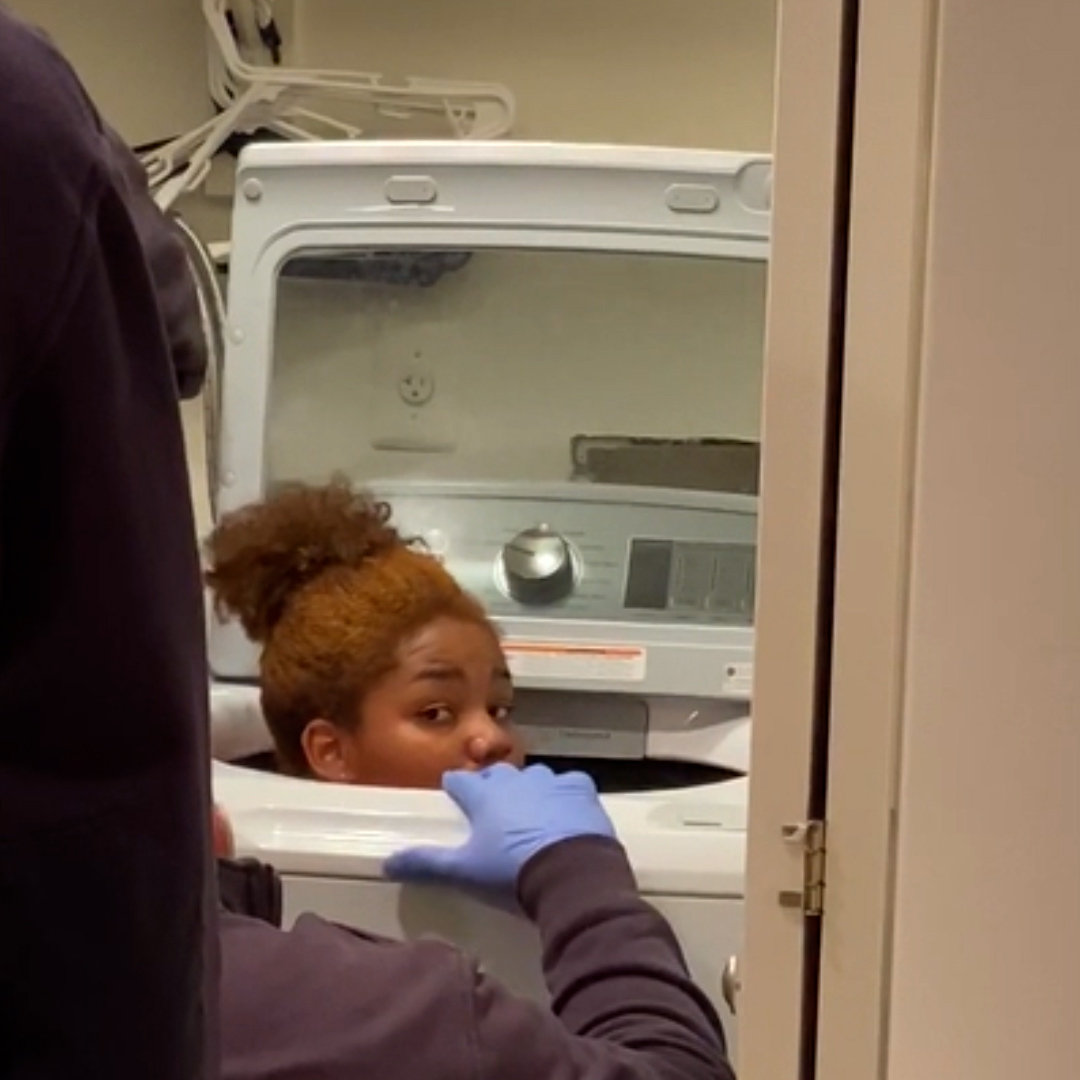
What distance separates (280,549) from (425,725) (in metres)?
0.19

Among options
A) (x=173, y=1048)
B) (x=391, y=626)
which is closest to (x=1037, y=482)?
(x=173, y=1048)

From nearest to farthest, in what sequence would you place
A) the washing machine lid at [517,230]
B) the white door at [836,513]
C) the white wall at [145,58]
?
the white door at [836,513]
the washing machine lid at [517,230]
the white wall at [145,58]

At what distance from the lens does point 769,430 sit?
797mm

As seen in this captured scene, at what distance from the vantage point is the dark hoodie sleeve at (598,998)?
950mm

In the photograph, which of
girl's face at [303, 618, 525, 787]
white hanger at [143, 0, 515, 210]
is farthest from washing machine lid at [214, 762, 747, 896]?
white hanger at [143, 0, 515, 210]

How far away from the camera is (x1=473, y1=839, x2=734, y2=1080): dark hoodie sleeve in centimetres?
95

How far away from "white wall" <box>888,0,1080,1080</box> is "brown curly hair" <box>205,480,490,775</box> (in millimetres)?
891

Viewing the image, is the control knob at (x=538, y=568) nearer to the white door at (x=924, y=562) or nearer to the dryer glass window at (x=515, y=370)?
the dryer glass window at (x=515, y=370)

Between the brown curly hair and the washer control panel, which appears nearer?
the brown curly hair

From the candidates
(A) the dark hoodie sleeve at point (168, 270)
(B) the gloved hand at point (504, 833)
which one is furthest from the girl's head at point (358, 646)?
(A) the dark hoodie sleeve at point (168, 270)

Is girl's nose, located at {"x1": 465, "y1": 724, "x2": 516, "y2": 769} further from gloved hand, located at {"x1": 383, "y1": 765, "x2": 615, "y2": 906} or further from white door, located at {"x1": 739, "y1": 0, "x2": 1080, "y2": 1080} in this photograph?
white door, located at {"x1": 739, "y1": 0, "x2": 1080, "y2": 1080}

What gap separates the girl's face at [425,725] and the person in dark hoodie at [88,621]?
104 cm

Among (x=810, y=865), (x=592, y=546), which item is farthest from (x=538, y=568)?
(x=810, y=865)

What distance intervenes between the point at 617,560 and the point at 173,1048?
134 cm
